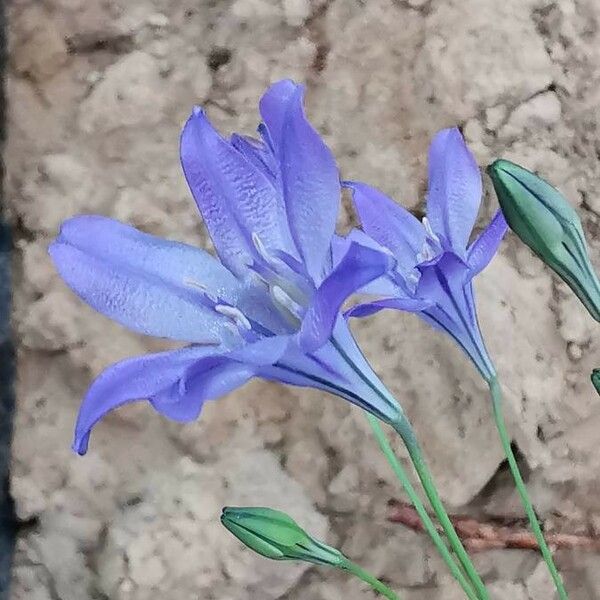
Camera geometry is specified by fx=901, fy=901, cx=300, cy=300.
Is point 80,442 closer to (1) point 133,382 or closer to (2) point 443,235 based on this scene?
(1) point 133,382

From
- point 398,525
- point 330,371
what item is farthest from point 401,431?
point 398,525

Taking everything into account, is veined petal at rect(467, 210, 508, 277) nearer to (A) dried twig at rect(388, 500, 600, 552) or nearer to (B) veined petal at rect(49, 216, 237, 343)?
(B) veined petal at rect(49, 216, 237, 343)

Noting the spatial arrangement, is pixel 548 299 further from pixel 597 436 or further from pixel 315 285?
pixel 315 285

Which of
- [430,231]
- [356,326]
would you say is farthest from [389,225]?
[356,326]

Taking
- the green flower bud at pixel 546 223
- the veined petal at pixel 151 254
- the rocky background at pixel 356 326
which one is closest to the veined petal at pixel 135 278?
the veined petal at pixel 151 254

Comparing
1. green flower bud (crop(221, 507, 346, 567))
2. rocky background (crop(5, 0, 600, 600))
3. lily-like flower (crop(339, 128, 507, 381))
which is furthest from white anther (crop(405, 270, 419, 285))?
rocky background (crop(5, 0, 600, 600))

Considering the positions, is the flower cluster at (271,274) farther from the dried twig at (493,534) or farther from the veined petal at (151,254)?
the dried twig at (493,534)
